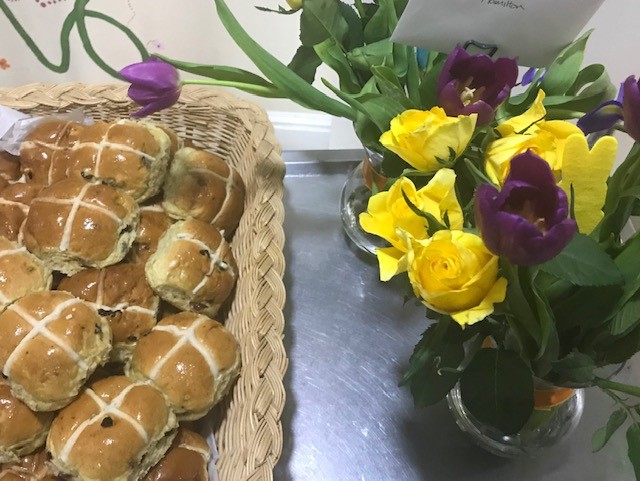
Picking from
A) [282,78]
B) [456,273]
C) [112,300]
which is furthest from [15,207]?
[456,273]

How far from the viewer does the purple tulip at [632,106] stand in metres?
0.38

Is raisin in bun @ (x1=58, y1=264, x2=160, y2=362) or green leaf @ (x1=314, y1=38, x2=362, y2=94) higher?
green leaf @ (x1=314, y1=38, x2=362, y2=94)

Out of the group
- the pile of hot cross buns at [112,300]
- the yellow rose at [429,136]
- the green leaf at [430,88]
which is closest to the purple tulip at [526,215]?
the yellow rose at [429,136]

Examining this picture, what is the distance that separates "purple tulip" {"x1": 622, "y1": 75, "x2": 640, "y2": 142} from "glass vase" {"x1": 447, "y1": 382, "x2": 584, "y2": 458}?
373mm

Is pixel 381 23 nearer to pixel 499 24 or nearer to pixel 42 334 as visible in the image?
pixel 499 24

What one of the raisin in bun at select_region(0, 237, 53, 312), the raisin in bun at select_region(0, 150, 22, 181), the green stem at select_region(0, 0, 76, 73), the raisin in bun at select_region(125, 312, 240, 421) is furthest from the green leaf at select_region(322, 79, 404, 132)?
the green stem at select_region(0, 0, 76, 73)

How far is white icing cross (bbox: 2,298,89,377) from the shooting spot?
0.65 meters

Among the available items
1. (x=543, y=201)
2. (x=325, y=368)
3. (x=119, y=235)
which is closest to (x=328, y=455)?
(x=325, y=368)

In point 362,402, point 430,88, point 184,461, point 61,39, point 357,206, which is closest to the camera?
point 430,88

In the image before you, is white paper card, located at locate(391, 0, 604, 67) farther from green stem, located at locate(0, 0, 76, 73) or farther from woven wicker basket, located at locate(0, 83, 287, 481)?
green stem, located at locate(0, 0, 76, 73)

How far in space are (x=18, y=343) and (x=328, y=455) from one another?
0.39 meters

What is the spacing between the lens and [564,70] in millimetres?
579

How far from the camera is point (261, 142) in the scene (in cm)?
86

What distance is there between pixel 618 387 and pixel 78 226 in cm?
61
